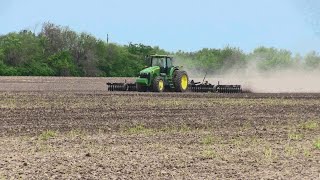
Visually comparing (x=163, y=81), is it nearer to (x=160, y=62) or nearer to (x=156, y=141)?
(x=160, y=62)

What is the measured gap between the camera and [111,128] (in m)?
17.8

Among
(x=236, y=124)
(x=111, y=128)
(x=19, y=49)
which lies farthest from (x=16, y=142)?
(x=19, y=49)

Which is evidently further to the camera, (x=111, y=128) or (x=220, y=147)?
(x=111, y=128)

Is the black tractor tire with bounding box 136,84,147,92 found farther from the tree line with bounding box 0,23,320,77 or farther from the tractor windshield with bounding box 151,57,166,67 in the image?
the tree line with bounding box 0,23,320,77

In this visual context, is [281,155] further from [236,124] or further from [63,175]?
[236,124]

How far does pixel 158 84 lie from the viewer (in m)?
36.3

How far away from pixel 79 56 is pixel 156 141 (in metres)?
75.4

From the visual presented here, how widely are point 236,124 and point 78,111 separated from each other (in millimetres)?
6142

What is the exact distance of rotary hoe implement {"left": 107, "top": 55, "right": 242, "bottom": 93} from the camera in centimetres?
3666

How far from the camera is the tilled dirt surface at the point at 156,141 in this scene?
1103 centimetres

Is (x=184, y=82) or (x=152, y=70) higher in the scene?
(x=152, y=70)

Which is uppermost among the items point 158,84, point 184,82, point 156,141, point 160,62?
point 160,62

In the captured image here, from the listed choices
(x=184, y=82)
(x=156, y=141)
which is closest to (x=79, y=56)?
(x=184, y=82)

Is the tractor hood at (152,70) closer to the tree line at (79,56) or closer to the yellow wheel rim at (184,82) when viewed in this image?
the yellow wheel rim at (184,82)
